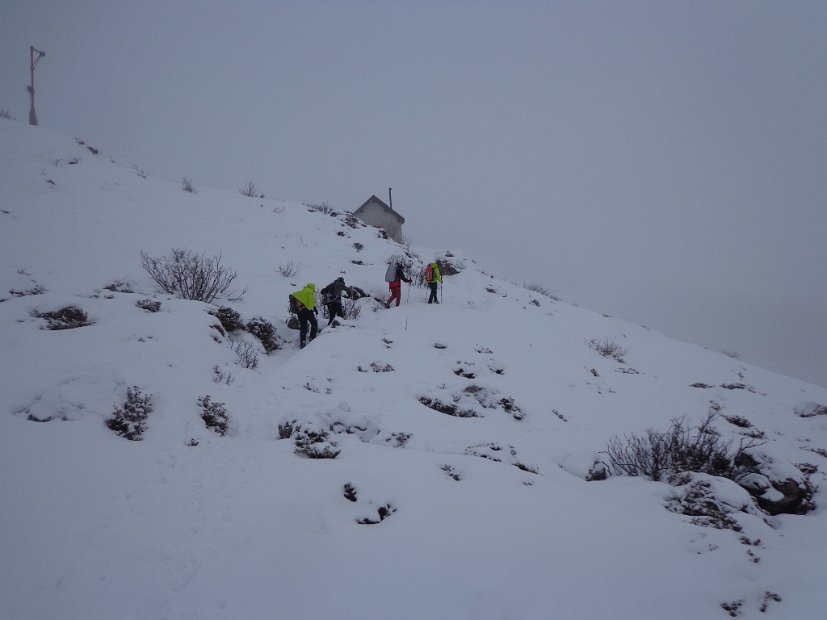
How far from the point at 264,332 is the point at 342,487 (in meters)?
6.47

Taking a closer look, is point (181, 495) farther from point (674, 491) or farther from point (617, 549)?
point (674, 491)

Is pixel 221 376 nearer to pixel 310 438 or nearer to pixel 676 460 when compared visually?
pixel 310 438

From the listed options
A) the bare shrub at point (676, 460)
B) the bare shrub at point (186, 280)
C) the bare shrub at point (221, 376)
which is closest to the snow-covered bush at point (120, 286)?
the bare shrub at point (186, 280)

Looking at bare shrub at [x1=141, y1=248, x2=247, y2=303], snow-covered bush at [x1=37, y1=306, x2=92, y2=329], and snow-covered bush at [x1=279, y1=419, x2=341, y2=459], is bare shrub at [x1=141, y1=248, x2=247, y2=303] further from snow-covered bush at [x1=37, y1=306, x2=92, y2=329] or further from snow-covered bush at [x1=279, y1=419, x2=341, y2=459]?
snow-covered bush at [x1=279, y1=419, x2=341, y2=459]

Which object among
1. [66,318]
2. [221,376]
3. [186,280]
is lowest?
[221,376]

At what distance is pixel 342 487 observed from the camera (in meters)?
3.85

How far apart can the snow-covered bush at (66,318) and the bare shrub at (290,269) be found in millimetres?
6932

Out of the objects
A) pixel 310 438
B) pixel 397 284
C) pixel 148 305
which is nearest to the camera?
pixel 310 438

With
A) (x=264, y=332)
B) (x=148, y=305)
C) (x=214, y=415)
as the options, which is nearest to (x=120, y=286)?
(x=148, y=305)

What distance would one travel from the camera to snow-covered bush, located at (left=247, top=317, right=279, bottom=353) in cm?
919

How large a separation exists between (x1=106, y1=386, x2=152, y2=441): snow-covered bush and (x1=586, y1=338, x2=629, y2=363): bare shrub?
13.8 meters

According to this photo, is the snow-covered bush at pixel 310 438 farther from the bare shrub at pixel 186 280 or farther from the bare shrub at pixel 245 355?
the bare shrub at pixel 186 280

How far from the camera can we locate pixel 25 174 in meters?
13.3

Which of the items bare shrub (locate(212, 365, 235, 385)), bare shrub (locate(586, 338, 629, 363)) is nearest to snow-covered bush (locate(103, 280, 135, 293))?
bare shrub (locate(212, 365, 235, 385))
